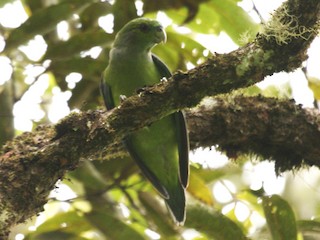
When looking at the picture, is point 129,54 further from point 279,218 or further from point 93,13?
point 279,218

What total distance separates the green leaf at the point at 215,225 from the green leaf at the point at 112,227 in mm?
302

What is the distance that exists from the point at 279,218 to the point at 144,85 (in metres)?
1.03

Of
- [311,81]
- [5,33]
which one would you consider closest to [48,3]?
[5,33]

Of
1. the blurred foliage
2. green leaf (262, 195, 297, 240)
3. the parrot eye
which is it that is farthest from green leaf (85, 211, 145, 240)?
the parrot eye

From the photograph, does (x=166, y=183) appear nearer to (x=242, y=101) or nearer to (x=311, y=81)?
(x=242, y=101)

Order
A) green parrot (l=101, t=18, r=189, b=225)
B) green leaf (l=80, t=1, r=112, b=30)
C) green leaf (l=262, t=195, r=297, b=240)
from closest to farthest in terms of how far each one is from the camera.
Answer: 1. green leaf (l=262, t=195, r=297, b=240)
2. green parrot (l=101, t=18, r=189, b=225)
3. green leaf (l=80, t=1, r=112, b=30)

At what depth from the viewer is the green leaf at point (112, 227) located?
9.21 ft

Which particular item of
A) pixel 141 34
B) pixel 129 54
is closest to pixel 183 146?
pixel 129 54

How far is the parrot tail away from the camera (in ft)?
9.55

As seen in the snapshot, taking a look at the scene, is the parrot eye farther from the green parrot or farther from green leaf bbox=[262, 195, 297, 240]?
green leaf bbox=[262, 195, 297, 240]

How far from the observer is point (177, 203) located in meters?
3.02

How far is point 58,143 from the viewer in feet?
7.14

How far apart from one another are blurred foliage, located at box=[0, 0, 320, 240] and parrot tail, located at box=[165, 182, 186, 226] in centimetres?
4

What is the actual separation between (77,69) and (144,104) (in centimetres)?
130
